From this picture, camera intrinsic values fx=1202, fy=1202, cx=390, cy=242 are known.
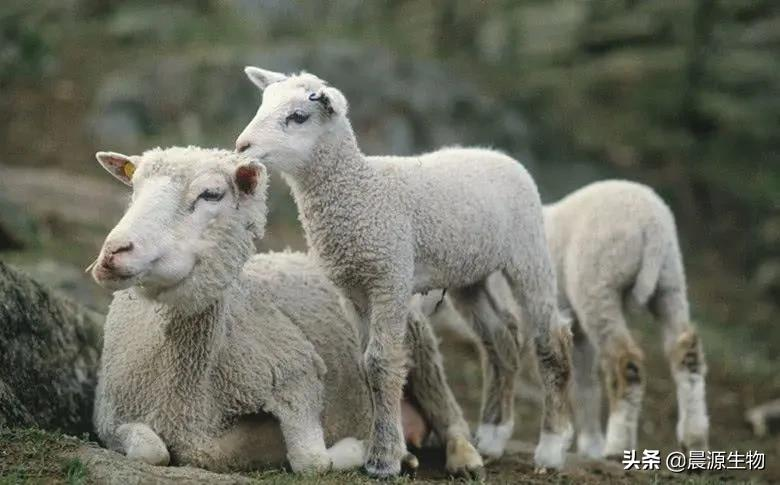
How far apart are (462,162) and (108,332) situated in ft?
7.35

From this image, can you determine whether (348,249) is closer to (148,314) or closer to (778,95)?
(148,314)

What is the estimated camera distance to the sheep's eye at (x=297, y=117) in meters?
6.04

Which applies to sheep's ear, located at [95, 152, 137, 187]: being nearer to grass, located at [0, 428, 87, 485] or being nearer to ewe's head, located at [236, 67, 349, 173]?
ewe's head, located at [236, 67, 349, 173]

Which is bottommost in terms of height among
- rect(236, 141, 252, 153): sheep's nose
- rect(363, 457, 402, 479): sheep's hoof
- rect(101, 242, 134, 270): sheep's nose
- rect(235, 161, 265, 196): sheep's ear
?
rect(363, 457, 402, 479): sheep's hoof

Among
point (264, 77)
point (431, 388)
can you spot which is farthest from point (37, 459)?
point (431, 388)

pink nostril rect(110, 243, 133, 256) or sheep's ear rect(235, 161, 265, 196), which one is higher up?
sheep's ear rect(235, 161, 265, 196)

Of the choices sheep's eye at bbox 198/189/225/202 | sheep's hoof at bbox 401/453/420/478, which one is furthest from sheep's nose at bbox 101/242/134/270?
sheep's hoof at bbox 401/453/420/478

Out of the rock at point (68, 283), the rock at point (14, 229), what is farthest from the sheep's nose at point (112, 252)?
the rock at point (14, 229)

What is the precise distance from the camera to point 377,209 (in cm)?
626

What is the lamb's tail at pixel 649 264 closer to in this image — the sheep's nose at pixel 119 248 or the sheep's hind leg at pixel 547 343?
the sheep's hind leg at pixel 547 343

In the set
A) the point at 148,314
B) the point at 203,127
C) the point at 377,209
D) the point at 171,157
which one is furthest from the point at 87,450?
the point at 203,127

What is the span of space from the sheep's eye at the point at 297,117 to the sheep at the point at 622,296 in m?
3.76

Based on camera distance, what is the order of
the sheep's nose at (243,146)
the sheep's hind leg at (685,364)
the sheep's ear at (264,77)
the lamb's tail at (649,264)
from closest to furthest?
the sheep's nose at (243,146) → the sheep's ear at (264,77) → the sheep's hind leg at (685,364) → the lamb's tail at (649,264)

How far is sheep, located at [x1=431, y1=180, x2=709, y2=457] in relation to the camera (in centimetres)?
886
